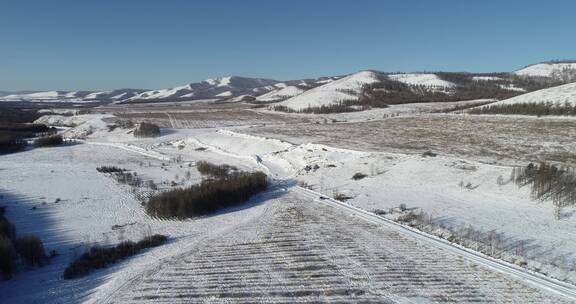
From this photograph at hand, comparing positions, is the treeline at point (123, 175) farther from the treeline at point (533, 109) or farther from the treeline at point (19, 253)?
the treeline at point (533, 109)

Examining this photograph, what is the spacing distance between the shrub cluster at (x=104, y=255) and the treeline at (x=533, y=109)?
38.6 meters

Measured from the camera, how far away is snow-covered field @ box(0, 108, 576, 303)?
898cm

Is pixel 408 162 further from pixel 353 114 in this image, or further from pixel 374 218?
pixel 353 114

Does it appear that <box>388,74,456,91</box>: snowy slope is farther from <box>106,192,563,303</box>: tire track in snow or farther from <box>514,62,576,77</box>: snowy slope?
<box>106,192,563,303</box>: tire track in snow

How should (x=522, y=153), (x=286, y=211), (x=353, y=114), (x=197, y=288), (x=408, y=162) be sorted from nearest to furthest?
1. (x=197, y=288)
2. (x=286, y=211)
3. (x=408, y=162)
4. (x=522, y=153)
5. (x=353, y=114)

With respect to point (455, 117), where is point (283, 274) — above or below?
below

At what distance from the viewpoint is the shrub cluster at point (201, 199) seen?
16547 mm

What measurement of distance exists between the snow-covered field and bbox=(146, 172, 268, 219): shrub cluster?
662 millimetres

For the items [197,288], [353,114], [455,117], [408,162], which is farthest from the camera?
[353,114]

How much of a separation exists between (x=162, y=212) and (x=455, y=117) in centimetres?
3975

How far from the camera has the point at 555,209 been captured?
45.3ft

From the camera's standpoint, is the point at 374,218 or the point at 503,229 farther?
the point at 374,218

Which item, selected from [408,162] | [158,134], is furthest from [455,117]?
[158,134]

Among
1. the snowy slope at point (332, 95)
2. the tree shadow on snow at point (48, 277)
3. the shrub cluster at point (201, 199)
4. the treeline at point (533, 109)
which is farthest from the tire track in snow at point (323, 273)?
the snowy slope at point (332, 95)
